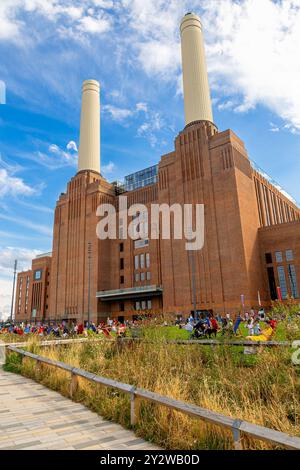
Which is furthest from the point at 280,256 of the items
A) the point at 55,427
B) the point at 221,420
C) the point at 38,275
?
the point at 38,275

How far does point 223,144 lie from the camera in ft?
151

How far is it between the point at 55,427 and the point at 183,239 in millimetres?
41883

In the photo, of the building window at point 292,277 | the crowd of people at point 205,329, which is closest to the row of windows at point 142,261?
the crowd of people at point 205,329

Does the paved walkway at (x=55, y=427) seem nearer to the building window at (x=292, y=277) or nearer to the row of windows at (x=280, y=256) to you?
the building window at (x=292, y=277)

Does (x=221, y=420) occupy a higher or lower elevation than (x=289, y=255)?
lower

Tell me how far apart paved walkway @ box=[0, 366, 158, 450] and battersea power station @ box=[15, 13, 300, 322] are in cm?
2847

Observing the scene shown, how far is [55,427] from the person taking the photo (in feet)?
16.9

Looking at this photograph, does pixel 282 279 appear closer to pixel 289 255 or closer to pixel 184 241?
pixel 289 255

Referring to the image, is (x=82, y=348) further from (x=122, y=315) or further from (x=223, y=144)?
(x=122, y=315)

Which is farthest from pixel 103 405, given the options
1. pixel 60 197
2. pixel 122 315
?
pixel 60 197

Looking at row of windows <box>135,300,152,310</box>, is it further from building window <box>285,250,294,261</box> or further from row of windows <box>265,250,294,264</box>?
building window <box>285,250,294,261</box>

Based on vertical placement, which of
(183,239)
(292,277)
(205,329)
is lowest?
(205,329)

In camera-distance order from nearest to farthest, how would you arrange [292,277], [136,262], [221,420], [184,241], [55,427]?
[221,420], [55,427], [292,277], [184,241], [136,262]

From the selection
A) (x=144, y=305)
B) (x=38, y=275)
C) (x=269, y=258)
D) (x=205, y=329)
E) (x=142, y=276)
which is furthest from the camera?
(x=38, y=275)
